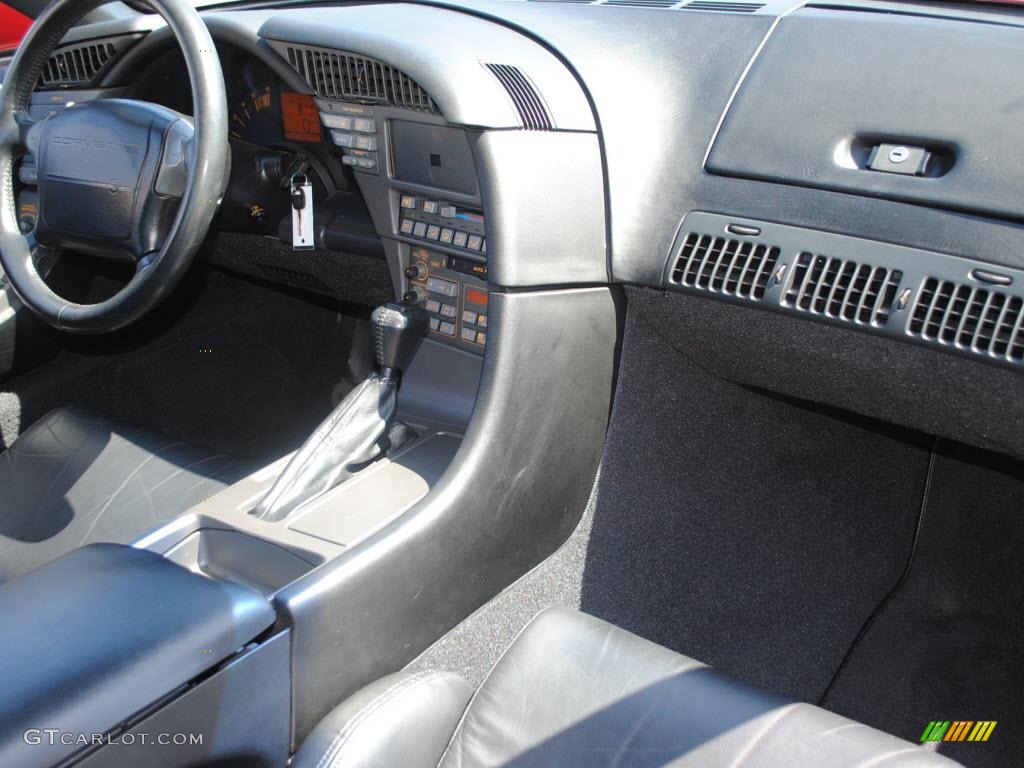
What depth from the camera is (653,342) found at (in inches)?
65.1

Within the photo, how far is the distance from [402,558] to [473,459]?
19 cm

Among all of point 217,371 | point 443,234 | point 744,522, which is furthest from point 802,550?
point 217,371

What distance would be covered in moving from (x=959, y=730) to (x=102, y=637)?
1.41 m

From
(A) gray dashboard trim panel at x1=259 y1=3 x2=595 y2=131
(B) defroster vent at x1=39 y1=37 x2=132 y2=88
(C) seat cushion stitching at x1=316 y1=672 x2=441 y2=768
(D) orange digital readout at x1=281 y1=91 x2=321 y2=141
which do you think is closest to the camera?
(C) seat cushion stitching at x1=316 y1=672 x2=441 y2=768

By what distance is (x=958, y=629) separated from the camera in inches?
66.8

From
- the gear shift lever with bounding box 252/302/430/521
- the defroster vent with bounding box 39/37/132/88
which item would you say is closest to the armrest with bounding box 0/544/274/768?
the gear shift lever with bounding box 252/302/430/521

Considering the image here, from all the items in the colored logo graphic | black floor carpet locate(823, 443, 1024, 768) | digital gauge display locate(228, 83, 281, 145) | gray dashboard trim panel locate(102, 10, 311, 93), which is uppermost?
gray dashboard trim panel locate(102, 10, 311, 93)

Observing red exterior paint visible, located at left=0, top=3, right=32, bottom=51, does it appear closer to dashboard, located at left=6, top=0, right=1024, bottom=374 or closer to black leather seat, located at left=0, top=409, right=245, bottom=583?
black leather seat, located at left=0, top=409, right=245, bottom=583

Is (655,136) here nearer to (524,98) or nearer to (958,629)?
(524,98)

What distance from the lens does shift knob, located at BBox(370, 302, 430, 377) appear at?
1.62m

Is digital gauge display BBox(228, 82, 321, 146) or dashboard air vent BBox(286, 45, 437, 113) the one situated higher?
dashboard air vent BBox(286, 45, 437, 113)

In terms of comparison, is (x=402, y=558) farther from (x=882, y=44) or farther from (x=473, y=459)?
(x=882, y=44)

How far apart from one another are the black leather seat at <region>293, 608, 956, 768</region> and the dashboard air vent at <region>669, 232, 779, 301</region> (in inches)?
21.5

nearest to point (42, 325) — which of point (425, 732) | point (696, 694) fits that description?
point (425, 732)
